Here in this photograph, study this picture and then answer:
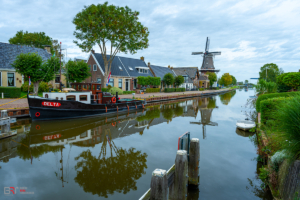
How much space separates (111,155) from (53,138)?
13.8 ft

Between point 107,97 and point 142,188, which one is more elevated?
point 107,97

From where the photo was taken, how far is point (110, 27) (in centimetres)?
2519

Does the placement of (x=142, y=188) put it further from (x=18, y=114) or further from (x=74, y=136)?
(x=18, y=114)

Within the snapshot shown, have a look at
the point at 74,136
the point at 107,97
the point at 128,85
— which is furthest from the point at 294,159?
the point at 128,85

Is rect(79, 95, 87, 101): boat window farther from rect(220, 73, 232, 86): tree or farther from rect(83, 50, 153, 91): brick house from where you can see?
rect(220, 73, 232, 86): tree

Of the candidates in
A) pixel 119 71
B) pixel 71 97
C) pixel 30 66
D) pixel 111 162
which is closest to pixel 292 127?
pixel 111 162

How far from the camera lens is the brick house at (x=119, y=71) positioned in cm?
3544

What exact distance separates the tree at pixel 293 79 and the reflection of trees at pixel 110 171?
1476cm

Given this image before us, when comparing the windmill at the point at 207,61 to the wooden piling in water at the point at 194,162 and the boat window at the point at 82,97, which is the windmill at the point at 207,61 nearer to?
the boat window at the point at 82,97

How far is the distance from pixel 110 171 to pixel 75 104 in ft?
32.4

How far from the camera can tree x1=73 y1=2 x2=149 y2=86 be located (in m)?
24.7

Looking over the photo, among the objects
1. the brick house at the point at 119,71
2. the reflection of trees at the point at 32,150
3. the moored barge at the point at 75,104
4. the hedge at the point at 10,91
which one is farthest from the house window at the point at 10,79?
the reflection of trees at the point at 32,150

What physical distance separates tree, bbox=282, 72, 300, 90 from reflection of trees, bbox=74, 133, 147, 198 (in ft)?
48.4

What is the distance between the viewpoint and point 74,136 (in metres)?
10.6
